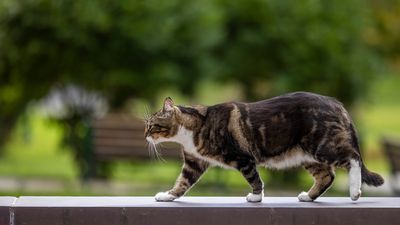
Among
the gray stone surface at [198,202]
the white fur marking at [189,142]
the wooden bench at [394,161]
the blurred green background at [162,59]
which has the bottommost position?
the gray stone surface at [198,202]

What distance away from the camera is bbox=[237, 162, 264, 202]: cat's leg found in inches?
305

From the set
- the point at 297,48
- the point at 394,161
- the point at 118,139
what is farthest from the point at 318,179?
the point at 297,48

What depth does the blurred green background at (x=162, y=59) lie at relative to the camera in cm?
1719

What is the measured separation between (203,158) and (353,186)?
124 centimetres

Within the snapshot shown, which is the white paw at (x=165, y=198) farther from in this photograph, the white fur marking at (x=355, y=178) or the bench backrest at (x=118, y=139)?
the bench backrest at (x=118, y=139)

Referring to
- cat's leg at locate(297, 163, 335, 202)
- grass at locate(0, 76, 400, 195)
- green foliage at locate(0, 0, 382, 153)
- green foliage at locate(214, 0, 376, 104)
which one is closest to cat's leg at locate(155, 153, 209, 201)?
cat's leg at locate(297, 163, 335, 202)

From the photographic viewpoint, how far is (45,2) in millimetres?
17266

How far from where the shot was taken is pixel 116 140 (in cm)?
1677

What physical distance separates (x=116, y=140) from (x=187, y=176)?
8.82 meters

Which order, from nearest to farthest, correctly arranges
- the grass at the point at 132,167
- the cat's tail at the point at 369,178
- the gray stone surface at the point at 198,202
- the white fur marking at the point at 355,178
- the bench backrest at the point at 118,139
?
1. the gray stone surface at the point at 198,202
2. the white fur marking at the point at 355,178
3. the cat's tail at the point at 369,178
4. the grass at the point at 132,167
5. the bench backrest at the point at 118,139

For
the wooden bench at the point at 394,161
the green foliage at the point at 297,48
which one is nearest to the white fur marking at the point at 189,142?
the wooden bench at the point at 394,161

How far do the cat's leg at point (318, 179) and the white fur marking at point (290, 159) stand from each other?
21cm

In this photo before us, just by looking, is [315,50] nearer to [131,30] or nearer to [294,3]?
[294,3]

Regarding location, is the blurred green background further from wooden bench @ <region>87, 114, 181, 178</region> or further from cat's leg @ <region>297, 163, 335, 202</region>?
cat's leg @ <region>297, 163, 335, 202</region>
